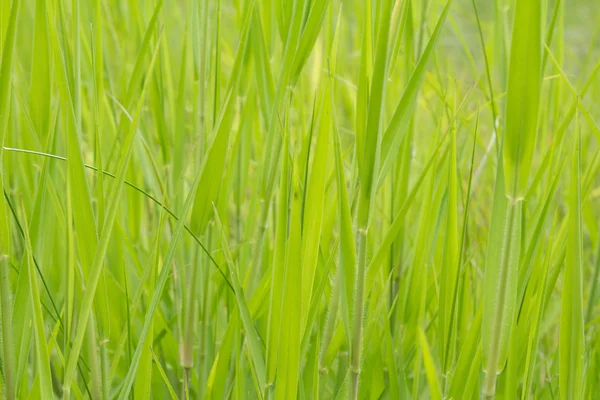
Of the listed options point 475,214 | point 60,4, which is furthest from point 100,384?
point 475,214

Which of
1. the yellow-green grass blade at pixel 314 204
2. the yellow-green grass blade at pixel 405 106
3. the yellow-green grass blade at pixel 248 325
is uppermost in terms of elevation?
the yellow-green grass blade at pixel 405 106

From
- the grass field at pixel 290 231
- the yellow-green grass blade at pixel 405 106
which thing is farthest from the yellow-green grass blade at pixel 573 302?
the yellow-green grass blade at pixel 405 106

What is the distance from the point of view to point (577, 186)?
1.43 feet

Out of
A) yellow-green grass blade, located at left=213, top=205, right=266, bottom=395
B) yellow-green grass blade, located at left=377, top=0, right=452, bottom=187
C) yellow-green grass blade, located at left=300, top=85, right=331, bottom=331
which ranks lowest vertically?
yellow-green grass blade, located at left=213, top=205, right=266, bottom=395

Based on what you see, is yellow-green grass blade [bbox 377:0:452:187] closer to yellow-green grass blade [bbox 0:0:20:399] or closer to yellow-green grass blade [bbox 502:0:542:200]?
yellow-green grass blade [bbox 502:0:542:200]

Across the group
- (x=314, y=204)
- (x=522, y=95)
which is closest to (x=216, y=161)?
(x=314, y=204)

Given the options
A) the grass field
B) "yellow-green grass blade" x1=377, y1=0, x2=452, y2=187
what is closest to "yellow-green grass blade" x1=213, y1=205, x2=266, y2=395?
the grass field

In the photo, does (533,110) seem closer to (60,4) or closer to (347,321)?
(347,321)

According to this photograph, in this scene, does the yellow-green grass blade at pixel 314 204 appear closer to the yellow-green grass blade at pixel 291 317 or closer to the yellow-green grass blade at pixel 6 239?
the yellow-green grass blade at pixel 291 317

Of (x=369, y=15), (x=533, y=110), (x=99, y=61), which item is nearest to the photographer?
(x=533, y=110)

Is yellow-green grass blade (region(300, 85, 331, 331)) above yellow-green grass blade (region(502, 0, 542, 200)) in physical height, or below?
below

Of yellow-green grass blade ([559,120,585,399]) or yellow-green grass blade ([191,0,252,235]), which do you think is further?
yellow-green grass blade ([191,0,252,235])

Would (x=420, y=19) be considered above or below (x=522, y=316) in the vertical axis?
above

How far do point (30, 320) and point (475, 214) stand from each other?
2.47ft
